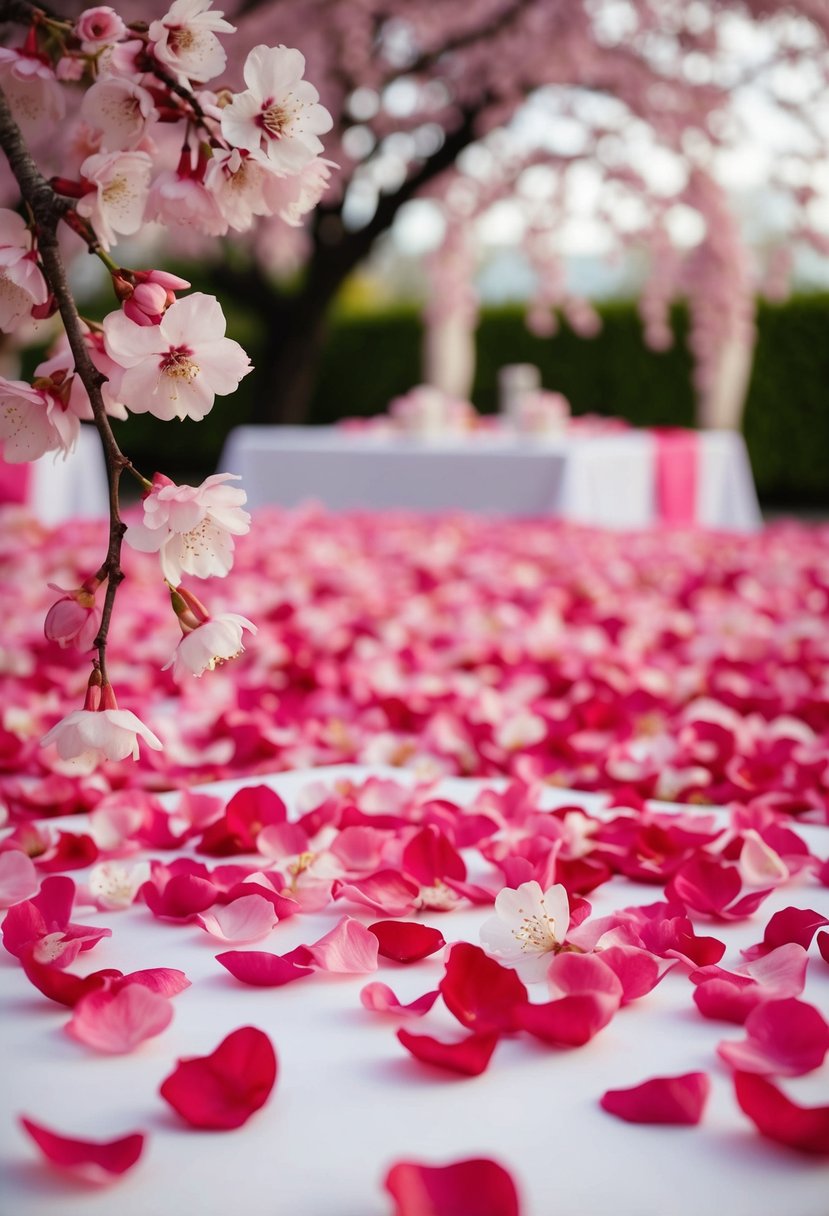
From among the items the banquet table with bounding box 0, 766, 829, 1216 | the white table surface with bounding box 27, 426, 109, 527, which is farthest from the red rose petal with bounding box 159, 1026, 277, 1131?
the white table surface with bounding box 27, 426, 109, 527

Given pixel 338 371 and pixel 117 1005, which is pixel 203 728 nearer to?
pixel 117 1005

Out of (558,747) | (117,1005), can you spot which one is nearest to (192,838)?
(117,1005)

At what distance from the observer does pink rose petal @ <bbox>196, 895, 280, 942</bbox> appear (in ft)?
2.82

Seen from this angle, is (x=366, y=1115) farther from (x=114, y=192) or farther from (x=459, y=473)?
(x=459, y=473)

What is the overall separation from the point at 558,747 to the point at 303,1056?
869 millimetres

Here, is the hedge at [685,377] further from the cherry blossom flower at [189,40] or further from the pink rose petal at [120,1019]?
the pink rose petal at [120,1019]

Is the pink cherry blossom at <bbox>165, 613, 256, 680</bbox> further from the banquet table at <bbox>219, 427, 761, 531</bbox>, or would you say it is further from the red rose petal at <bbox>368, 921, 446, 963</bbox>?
the banquet table at <bbox>219, 427, 761, 531</bbox>

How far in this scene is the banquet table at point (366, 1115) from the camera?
1.90ft

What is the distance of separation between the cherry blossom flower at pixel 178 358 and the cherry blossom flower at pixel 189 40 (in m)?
0.15

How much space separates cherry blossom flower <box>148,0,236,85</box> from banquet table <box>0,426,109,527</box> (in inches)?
160

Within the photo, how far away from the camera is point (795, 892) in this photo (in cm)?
102

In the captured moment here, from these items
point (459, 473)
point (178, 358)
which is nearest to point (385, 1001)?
point (178, 358)

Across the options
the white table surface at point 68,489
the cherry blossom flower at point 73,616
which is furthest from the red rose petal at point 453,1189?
the white table surface at point 68,489

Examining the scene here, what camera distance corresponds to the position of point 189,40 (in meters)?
0.76
